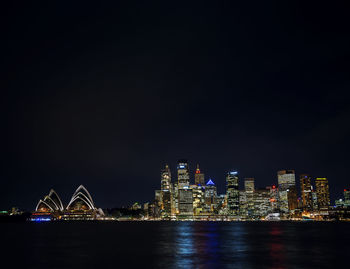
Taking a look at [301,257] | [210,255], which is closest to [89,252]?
[210,255]

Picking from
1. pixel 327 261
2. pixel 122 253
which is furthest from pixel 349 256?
pixel 122 253

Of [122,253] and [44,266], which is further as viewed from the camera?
[122,253]

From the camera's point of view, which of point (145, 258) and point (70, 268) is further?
point (145, 258)

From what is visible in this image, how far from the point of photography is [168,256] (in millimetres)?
40500

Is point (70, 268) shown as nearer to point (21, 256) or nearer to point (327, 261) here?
point (21, 256)

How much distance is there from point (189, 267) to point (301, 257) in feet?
49.8

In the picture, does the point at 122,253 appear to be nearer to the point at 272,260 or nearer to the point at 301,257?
the point at 272,260

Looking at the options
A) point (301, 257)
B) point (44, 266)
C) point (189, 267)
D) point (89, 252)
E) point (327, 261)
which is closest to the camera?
point (189, 267)

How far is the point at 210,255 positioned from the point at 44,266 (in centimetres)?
1792

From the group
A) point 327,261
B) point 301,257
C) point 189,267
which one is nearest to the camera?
point 189,267

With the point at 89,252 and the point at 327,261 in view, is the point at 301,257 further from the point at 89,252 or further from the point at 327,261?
the point at 89,252

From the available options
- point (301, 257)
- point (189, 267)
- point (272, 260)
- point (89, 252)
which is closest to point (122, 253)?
point (89, 252)

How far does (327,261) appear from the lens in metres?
37.7

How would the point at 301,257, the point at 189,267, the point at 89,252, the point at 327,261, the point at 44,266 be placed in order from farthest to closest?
the point at 89,252, the point at 301,257, the point at 327,261, the point at 44,266, the point at 189,267
